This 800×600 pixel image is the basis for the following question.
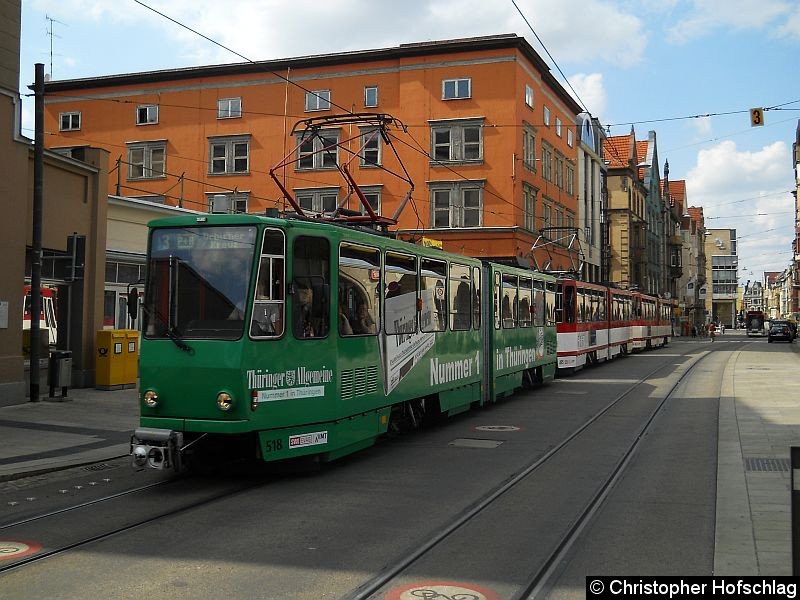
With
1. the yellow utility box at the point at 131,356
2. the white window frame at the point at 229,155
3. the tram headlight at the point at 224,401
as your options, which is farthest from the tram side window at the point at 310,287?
the white window frame at the point at 229,155

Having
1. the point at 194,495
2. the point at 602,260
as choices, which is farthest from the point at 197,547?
the point at 602,260

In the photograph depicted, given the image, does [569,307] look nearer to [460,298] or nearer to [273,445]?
[460,298]

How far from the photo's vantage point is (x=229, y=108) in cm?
4478

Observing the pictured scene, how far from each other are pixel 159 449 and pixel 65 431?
208 inches

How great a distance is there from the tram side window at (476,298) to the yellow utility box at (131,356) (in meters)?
8.49

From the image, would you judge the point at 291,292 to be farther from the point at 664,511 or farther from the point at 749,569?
the point at 749,569

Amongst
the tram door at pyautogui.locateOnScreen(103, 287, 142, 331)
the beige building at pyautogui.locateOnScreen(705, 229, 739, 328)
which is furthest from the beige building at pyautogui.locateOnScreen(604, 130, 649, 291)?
the beige building at pyautogui.locateOnScreen(705, 229, 739, 328)

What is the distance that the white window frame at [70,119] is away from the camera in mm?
47344

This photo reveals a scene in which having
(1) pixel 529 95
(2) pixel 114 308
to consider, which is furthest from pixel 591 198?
(2) pixel 114 308

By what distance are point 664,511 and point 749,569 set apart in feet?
7.02

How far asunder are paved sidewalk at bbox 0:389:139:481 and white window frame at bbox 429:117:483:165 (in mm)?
26118

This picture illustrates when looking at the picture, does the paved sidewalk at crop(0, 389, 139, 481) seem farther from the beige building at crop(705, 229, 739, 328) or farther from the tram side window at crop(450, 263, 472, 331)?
the beige building at crop(705, 229, 739, 328)

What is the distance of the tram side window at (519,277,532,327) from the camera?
19.6 metres

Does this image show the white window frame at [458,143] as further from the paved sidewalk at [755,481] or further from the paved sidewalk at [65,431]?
the paved sidewalk at [65,431]
